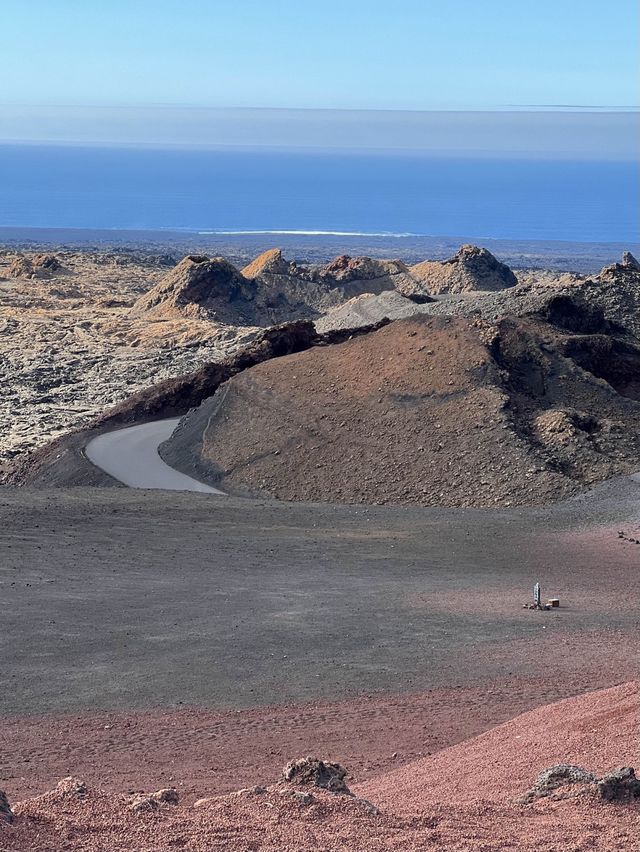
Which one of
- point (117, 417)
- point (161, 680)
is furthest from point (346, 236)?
point (161, 680)

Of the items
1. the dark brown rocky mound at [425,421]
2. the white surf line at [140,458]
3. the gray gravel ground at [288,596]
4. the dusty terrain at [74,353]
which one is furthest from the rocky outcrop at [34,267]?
the gray gravel ground at [288,596]

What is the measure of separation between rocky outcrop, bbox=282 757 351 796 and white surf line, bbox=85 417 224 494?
789 inches

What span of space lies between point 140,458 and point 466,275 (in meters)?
39.9

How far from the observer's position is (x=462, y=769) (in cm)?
1075

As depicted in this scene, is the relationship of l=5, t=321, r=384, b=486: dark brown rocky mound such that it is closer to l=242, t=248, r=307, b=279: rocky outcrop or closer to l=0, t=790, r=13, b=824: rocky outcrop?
l=0, t=790, r=13, b=824: rocky outcrop

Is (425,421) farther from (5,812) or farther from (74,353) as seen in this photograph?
(74,353)

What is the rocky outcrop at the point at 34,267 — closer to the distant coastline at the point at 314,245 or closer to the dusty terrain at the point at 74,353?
the dusty terrain at the point at 74,353

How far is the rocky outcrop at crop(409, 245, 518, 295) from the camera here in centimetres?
6775

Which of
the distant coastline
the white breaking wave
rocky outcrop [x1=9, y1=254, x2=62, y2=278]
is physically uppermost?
the white breaking wave

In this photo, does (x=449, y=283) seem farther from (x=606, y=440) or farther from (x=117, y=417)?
(x=606, y=440)

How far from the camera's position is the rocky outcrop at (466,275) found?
222 ft

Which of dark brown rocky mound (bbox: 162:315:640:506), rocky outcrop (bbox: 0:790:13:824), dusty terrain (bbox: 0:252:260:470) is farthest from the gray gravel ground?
dusty terrain (bbox: 0:252:260:470)

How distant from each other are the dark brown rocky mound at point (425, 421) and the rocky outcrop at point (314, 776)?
1735 cm

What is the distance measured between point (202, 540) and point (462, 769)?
12.1m
